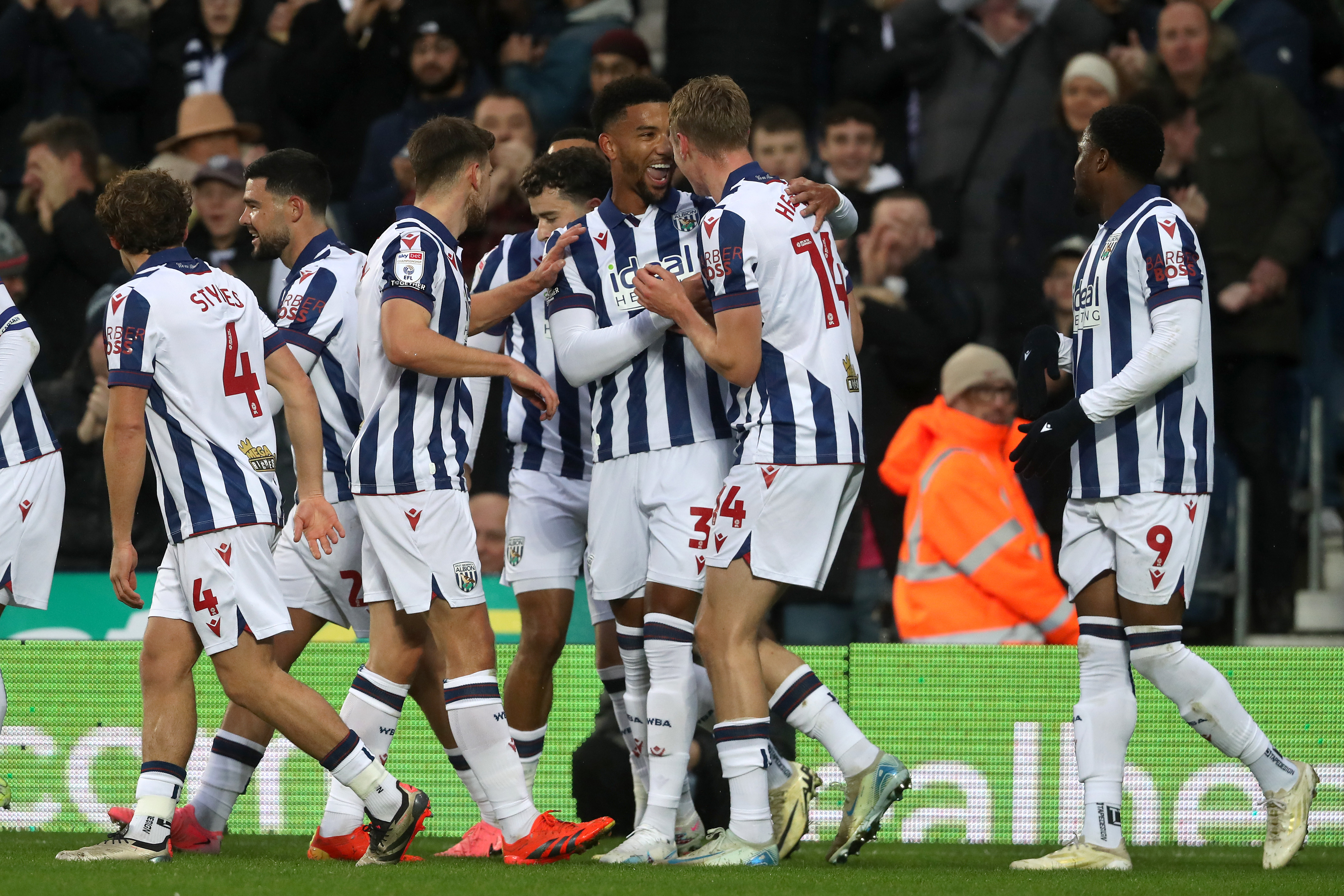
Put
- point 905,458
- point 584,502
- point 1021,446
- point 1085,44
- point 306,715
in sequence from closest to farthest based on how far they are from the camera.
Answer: point 306,715 → point 1021,446 → point 584,502 → point 905,458 → point 1085,44

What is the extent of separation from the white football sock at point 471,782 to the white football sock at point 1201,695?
7.70 feet

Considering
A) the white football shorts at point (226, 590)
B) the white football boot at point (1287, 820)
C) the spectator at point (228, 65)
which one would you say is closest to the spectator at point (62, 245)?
the spectator at point (228, 65)

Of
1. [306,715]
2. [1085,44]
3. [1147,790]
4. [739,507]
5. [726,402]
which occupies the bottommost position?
[1147,790]

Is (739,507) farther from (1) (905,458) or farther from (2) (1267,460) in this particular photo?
(2) (1267,460)

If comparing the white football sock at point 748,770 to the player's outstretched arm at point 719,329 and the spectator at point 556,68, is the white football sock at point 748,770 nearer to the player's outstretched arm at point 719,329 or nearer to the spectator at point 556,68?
the player's outstretched arm at point 719,329

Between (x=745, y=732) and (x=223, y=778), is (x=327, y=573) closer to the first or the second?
(x=223, y=778)

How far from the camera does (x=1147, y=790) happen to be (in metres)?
6.77

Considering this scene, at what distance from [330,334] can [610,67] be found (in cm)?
424

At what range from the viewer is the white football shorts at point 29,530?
5.67 meters

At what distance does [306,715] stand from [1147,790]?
11.7 feet

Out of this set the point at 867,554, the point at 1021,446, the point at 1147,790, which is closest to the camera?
the point at 1021,446

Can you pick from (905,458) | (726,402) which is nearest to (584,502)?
(726,402)

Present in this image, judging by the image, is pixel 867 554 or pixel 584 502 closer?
pixel 584 502

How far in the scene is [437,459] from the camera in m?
5.38
